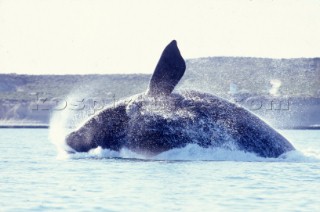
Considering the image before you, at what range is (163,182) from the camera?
58.4 ft

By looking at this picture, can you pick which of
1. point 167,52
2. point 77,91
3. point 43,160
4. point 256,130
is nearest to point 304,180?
point 256,130

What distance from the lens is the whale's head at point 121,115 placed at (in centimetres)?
2098

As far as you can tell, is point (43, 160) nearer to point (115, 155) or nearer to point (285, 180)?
point (115, 155)

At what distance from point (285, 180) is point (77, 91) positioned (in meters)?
96.0

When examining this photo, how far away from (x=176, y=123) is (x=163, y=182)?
3.55 metres

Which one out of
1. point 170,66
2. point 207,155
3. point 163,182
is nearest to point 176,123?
point 207,155

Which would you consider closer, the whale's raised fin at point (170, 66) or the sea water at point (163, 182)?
the sea water at point (163, 182)

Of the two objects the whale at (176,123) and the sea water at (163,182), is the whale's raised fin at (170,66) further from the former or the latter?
the sea water at (163,182)

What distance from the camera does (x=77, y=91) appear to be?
113312 millimetres

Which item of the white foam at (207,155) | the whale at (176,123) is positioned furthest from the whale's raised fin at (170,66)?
the white foam at (207,155)

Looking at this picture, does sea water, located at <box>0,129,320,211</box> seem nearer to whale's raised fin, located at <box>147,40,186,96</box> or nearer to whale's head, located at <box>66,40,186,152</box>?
whale's head, located at <box>66,40,186,152</box>

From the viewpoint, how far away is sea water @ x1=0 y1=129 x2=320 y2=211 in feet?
50.1

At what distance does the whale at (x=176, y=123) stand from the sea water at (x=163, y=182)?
10.9 inches

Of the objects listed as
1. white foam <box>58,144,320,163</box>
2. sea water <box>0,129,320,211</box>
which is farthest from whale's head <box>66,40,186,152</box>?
white foam <box>58,144,320,163</box>
